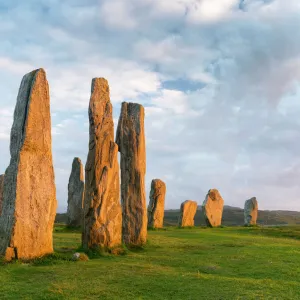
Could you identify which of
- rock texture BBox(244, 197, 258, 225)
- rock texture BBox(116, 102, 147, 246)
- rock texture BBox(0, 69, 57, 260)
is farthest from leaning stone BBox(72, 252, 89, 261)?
rock texture BBox(244, 197, 258, 225)

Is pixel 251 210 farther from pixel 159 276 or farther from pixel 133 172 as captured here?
pixel 159 276

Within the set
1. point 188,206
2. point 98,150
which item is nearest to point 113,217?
point 98,150

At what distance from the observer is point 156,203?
3469 cm

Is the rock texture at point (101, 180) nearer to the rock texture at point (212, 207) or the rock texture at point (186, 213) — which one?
the rock texture at point (186, 213)

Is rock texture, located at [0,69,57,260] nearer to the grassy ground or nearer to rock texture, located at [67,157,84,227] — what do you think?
the grassy ground

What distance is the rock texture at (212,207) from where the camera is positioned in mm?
39875

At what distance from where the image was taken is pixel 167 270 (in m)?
12.9

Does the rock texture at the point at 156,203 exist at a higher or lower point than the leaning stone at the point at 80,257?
higher

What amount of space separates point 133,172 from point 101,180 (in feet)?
11.1

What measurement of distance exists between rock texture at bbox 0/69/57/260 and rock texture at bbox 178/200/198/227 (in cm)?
2407

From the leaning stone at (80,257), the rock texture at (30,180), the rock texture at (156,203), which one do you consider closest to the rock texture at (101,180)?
the leaning stone at (80,257)

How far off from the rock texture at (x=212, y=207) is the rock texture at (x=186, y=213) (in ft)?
4.24

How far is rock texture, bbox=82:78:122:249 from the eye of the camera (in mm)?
16641

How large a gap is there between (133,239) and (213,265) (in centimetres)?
606
